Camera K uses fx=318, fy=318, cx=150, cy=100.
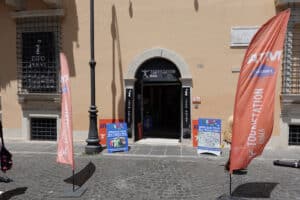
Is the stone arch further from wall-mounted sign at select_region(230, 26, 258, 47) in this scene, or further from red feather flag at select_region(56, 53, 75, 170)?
red feather flag at select_region(56, 53, 75, 170)

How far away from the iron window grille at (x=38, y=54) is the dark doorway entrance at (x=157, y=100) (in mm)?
3188

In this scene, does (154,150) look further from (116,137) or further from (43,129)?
(43,129)

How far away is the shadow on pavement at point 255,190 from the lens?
641cm

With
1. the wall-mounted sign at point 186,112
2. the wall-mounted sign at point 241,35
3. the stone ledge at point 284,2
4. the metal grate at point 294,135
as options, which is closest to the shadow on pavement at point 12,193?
the wall-mounted sign at point 186,112

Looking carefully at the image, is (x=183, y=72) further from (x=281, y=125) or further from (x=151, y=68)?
(x=281, y=125)

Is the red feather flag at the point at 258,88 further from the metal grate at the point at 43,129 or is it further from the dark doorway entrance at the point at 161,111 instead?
the metal grate at the point at 43,129

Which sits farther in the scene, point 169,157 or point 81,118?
point 81,118

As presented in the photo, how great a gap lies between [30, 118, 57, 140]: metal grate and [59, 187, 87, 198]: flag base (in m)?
5.73

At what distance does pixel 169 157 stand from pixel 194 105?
2.49 meters

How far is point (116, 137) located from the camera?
10.2 metres

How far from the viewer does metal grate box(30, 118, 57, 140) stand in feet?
39.8

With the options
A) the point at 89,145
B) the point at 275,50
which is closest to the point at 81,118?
the point at 89,145

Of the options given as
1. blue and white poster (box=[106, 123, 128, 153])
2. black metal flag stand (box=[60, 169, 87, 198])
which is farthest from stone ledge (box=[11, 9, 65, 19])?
black metal flag stand (box=[60, 169, 87, 198])

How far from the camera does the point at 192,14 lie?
36.5ft
